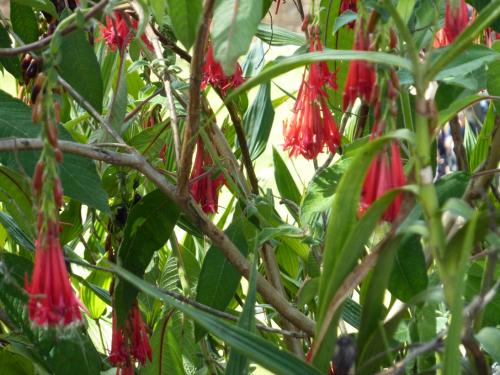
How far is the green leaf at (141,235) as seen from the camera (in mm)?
690

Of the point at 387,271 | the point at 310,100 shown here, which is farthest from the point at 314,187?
the point at 387,271

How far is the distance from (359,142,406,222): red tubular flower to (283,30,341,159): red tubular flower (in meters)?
0.28

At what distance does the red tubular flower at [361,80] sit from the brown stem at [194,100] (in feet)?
0.28

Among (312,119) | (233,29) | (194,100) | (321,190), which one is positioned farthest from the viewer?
(312,119)

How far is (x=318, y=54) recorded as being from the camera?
458mm

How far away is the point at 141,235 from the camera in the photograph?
27.7 inches

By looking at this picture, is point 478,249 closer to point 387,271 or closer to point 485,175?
point 485,175

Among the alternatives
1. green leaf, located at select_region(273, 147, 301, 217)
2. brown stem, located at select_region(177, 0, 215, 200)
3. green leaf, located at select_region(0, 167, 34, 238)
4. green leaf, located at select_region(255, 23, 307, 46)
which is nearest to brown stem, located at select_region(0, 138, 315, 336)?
brown stem, located at select_region(177, 0, 215, 200)

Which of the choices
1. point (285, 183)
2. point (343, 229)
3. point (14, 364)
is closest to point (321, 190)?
point (343, 229)

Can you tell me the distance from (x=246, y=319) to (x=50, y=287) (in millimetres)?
144

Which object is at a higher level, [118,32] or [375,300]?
[118,32]

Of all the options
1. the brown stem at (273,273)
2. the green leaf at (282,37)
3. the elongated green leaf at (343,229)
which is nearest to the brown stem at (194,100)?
the elongated green leaf at (343,229)

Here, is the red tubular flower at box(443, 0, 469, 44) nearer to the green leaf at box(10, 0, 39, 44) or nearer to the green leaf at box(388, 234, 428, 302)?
the green leaf at box(388, 234, 428, 302)

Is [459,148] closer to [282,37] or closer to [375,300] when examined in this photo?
[282,37]
